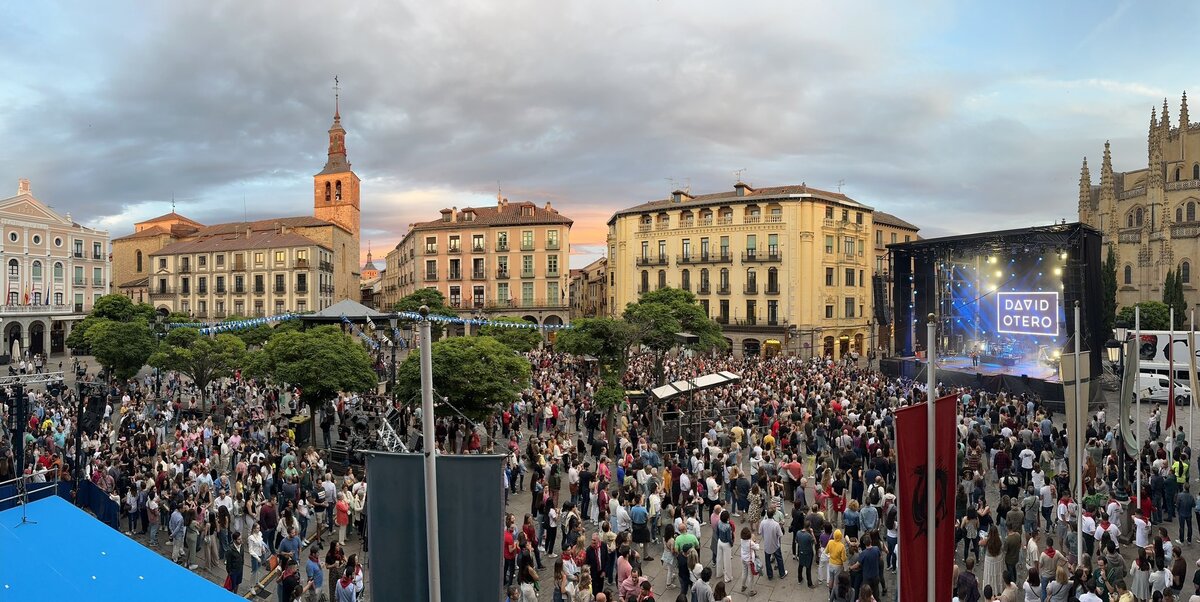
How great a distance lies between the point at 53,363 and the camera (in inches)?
2045

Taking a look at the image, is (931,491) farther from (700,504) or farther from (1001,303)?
(1001,303)

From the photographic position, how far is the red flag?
20.2 feet

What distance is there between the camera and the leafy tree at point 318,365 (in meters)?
19.5

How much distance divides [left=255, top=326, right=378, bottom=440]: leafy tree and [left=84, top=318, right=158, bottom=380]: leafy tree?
530 inches

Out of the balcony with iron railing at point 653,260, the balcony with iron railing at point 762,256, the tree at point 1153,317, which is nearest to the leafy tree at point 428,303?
the balcony with iron railing at point 653,260

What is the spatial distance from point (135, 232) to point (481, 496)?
309ft

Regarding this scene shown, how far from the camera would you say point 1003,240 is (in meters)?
30.3

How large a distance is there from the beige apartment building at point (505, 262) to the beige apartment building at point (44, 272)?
3028 centimetres

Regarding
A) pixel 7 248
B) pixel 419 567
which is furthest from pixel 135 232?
pixel 419 567

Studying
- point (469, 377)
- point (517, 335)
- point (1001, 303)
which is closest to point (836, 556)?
point (469, 377)

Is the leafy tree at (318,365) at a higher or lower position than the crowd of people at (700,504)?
higher

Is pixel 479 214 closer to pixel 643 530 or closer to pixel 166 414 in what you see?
pixel 166 414

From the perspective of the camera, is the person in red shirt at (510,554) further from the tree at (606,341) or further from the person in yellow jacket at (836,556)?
the tree at (606,341)

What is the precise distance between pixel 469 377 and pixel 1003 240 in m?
25.5
